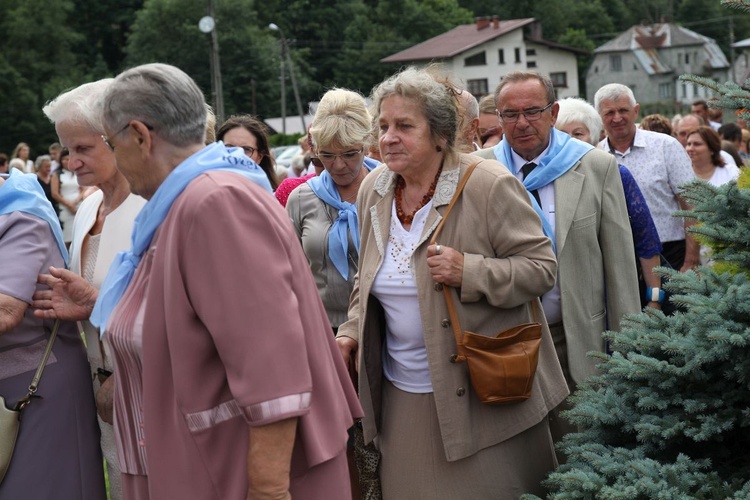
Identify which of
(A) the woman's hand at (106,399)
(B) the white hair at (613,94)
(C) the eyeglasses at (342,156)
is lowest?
(A) the woman's hand at (106,399)

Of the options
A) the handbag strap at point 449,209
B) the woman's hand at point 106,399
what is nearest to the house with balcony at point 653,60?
the handbag strap at point 449,209

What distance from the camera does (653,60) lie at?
3740 inches

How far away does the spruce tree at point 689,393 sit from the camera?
2.85 metres

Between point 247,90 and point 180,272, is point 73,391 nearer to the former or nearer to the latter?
point 180,272

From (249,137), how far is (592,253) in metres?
2.33

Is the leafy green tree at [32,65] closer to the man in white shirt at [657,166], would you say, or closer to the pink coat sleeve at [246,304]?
the man in white shirt at [657,166]

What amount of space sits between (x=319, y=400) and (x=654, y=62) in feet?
321

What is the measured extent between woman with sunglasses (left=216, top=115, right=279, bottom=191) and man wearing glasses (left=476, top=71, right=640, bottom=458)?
1.78 metres

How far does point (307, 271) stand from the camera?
110 inches

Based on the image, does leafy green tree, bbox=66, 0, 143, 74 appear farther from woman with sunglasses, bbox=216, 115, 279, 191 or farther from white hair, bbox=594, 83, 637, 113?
woman with sunglasses, bbox=216, 115, 279, 191

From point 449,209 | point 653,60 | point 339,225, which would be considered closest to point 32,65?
point 653,60

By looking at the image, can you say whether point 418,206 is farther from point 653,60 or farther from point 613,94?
point 653,60

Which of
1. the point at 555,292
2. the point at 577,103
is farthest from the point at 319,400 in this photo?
the point at 577,103

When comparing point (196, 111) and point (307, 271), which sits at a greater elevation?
point (196, 111)
